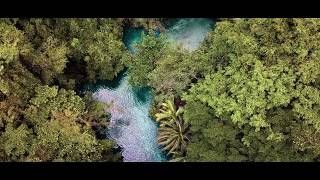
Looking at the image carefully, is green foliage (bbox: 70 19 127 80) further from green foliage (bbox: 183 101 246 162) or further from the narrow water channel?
green foliage (bbox: 183 101 246 162)

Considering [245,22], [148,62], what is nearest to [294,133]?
[245,22]

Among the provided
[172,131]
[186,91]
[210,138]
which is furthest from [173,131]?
[210,138]

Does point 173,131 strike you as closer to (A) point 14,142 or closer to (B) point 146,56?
(B) point 146,56

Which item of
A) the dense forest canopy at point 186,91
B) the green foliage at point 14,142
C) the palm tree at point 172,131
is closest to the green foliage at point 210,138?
the dense forest canopy at point 186,91

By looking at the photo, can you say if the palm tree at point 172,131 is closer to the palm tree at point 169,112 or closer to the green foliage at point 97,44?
the palm tree at point 169,112

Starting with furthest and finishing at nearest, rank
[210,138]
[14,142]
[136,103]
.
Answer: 1. [136,103]
2. [210,138]
3. [14,142]
